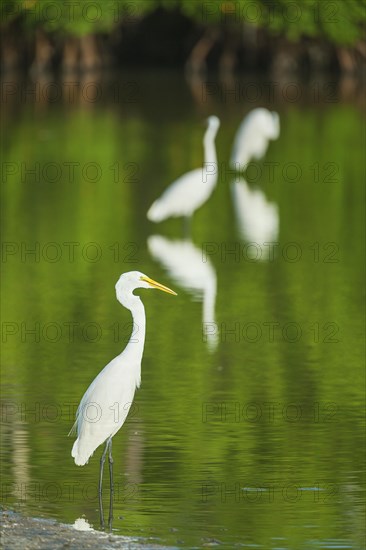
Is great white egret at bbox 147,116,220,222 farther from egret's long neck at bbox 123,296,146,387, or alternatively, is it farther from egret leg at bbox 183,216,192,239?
egret's long neck at bbox 123,296,146,387

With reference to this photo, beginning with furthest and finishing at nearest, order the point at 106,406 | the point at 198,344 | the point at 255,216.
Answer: the point at 255,216
the point at 198,344
the point at 106,406

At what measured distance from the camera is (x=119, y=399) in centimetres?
647

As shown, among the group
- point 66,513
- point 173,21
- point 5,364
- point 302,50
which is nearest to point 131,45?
point 173,21

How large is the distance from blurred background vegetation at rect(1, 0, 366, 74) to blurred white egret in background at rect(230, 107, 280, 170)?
8.65 meters

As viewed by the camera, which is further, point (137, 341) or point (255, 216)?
point (255, 216)

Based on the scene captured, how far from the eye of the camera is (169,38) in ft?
162

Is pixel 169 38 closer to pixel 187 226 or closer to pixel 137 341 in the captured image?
pixel 187 226

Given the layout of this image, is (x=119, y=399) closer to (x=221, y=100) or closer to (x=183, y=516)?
(x=183, y=516)

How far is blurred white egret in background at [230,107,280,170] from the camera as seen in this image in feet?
68.5

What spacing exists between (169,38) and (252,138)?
28.9m

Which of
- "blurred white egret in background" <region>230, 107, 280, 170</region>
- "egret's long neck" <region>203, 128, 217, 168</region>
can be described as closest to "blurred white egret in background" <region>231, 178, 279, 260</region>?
"egret's long neck" <region>203, 128, 217, 168</region>

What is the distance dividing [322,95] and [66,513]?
99.6ft

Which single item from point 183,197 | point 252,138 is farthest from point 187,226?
point 252,138

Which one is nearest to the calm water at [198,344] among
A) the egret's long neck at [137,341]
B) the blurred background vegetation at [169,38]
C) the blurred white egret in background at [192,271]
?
the blurred white egret in background at [192,271]
